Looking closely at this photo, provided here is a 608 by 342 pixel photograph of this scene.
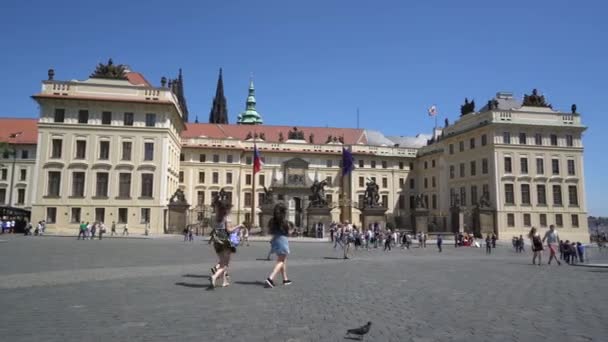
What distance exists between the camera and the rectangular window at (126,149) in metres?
45.6

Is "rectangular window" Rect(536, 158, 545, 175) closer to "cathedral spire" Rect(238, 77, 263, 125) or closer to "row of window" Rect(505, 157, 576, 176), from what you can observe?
"row of window" Rect(505, 157, 576, 176)

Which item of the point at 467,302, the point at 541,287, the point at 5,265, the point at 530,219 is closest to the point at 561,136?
the point at 530,219

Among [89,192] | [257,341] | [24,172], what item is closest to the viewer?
[257,341]

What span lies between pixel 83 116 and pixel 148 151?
23.7 feet

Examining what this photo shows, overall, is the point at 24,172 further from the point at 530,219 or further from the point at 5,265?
the point at 530,219

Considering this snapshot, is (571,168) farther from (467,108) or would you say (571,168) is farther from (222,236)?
(222,236)

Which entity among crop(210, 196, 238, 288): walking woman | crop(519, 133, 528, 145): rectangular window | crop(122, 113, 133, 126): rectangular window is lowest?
crop(210, 196, 238, 288): walking woman

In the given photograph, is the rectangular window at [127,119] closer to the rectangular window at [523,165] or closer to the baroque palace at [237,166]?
the baroque palace at [237,166]

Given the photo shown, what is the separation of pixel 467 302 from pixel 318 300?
265 centimetres

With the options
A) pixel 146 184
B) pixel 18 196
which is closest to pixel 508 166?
pixel 146 184

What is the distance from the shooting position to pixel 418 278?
11750 mm

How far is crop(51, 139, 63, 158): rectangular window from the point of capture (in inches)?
1757

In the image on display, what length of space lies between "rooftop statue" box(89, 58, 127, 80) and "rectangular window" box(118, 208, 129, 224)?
13.7 metres

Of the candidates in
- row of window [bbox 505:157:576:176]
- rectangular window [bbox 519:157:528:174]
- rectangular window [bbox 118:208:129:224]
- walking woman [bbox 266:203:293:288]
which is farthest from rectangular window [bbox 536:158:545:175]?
walking woman [bbox 266:203:293:288]
